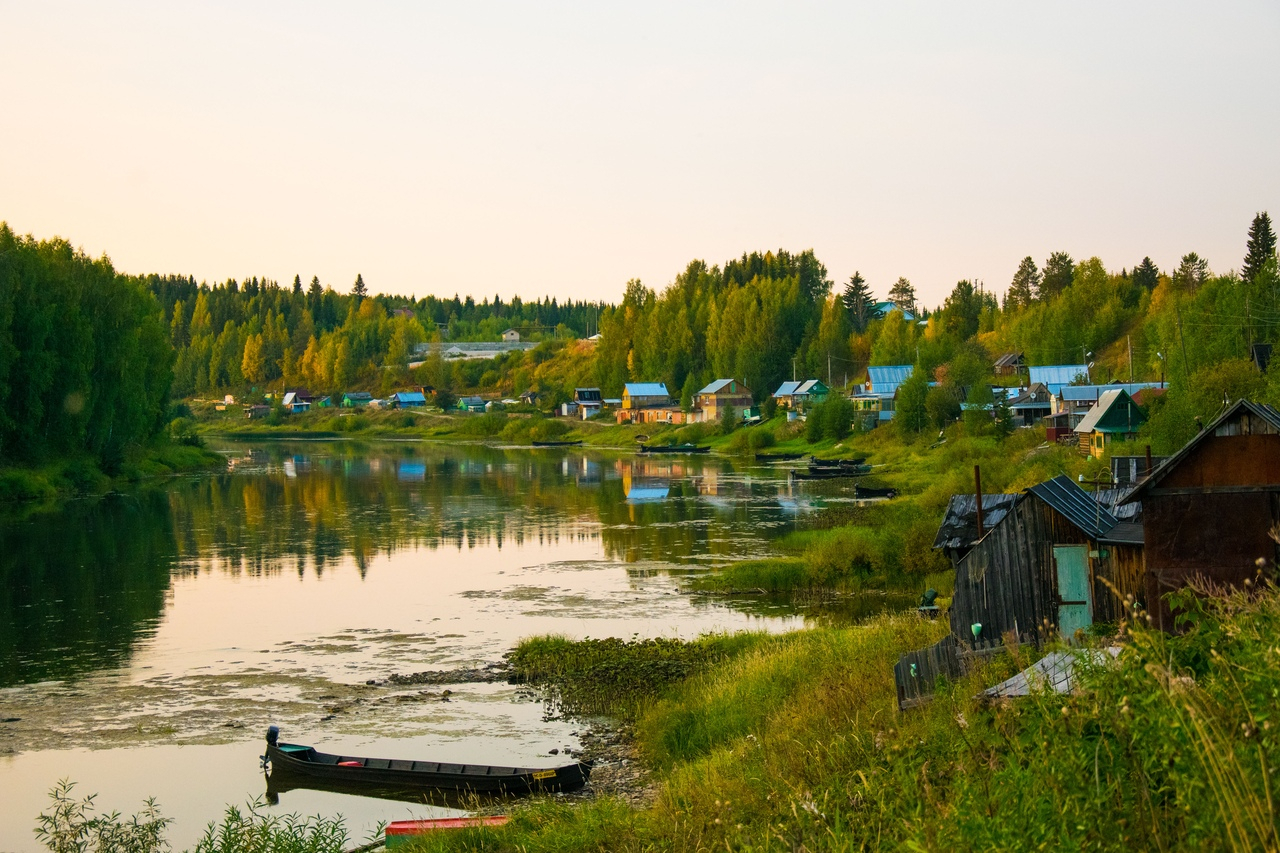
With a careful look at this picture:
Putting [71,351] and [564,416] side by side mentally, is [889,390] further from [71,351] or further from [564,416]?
[71,351]

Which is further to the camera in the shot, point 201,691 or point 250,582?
point 250,582

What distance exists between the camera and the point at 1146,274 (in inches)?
5089

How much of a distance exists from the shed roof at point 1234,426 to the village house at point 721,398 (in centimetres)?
9923

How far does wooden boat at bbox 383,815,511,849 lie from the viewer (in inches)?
569

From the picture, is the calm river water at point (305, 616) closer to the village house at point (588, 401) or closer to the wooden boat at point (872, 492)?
the wooden boat at point (872, 492)

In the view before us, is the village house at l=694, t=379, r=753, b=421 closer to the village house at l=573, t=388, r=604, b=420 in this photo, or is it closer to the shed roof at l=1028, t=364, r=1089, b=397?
the village house at l=573, t=388, r=604, b=420

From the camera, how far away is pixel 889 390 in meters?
99.6

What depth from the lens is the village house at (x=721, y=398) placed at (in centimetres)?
11688

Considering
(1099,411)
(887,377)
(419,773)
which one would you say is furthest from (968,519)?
(887,377)

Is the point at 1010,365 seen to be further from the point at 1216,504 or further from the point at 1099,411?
the point at 1216,504

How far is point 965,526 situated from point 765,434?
74062 millimetres

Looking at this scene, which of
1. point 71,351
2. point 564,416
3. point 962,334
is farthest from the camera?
point 564,416

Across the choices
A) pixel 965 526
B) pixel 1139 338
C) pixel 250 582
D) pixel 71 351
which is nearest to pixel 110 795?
pixel 965 526

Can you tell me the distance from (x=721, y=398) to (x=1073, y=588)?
98818 millimetres
